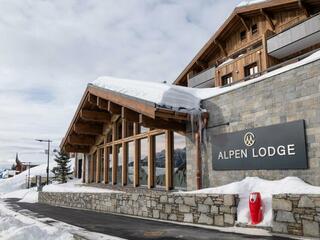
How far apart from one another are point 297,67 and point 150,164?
26.4ft

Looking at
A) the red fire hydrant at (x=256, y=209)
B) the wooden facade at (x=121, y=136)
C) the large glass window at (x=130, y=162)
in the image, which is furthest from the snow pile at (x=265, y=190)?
the large glass window at (x=130, y=162)

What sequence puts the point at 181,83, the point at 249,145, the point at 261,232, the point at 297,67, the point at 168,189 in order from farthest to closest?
1. the point at 181,83
2. the point at 168,189
3. the point at 249,145
4. the point at 297,67
5. the point at 261,232

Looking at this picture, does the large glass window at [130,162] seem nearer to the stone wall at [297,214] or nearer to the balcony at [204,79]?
the balcony at [204,79]

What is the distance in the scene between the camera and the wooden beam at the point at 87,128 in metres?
20.1

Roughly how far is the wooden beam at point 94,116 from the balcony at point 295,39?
353 inches

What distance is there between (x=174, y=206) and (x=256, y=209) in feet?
9.87

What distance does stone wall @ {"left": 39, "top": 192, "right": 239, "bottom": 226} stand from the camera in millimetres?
8484

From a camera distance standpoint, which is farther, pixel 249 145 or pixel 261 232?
pixel 249 145

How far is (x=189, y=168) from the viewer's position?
12109 mm

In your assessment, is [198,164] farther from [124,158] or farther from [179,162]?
[124,158]

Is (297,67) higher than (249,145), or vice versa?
(297,67)

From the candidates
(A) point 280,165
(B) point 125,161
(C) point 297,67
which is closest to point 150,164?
(B) point 125,161

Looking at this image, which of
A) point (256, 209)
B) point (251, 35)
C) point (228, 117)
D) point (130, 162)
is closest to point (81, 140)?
point (130, 162)

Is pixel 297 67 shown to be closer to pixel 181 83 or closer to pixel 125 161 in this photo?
pixel 125 161
